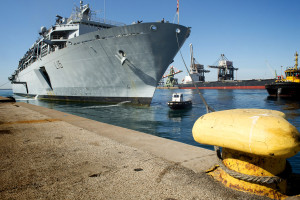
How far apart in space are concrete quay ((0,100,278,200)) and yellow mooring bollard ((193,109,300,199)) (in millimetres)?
183

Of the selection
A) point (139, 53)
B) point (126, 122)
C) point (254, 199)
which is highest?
point (139, 53)

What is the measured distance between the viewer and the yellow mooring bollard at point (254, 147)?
1790mm

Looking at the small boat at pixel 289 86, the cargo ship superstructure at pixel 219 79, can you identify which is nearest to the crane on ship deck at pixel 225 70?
the cargo ship superstructure at pixel 219 79

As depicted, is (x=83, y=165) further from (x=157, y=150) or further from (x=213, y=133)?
(x=213, y=133)

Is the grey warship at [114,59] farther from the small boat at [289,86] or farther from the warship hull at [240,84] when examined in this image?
the warship hull at [240,84]

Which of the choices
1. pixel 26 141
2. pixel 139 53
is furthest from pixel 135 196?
pixel 139 53

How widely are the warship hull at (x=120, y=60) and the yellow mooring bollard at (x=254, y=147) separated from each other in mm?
13465

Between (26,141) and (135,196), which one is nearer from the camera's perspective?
(135,196)

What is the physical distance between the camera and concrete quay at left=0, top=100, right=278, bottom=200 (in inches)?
76.3

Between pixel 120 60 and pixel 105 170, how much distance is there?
15874mm

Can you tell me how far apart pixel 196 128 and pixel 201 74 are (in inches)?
4470

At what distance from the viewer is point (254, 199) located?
74.7 inches

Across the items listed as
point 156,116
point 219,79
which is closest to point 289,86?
point 156,116

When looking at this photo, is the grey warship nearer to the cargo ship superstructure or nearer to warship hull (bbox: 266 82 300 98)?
warship hull (bbox: 266 82 300 98)
